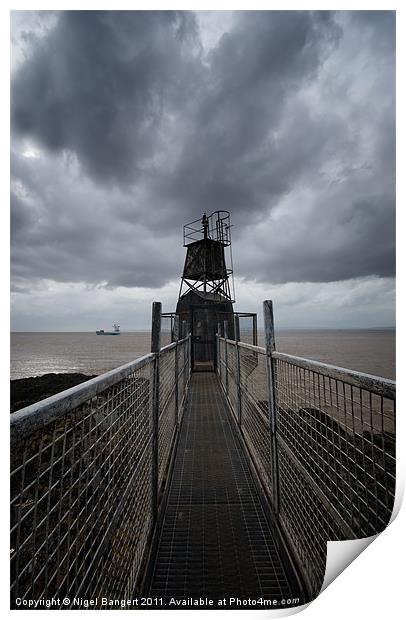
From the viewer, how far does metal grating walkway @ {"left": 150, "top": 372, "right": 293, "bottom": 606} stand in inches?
81.6

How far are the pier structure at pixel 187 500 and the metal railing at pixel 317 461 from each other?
1cm

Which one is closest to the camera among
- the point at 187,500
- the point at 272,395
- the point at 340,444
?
the point at 340,444

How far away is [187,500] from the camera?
3.18 meters

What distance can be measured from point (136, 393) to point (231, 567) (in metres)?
1.46

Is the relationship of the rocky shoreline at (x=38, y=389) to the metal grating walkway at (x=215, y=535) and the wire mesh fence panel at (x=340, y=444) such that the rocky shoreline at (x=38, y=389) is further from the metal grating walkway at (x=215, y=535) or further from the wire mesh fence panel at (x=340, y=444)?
the wire mesh fence panel at (x=340, y=444)

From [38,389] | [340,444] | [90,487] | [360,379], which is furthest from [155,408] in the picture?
[38,389]

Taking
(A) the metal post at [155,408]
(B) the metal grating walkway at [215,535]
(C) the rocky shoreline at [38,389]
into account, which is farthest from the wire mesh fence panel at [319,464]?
(C) the rocky shoreline at [38,389]

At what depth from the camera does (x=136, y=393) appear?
90.9 inches

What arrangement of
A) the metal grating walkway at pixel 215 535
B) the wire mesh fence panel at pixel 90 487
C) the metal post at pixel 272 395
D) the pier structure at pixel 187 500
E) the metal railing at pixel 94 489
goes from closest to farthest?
the metal railing at pixel 94 489
the wire mesh fence panel at pixel 90 487
the pier structure at pixel 187 500
the metal grating walkway at pixel 215 535
the metal post at pixel 272 395

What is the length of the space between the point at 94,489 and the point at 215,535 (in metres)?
1.70

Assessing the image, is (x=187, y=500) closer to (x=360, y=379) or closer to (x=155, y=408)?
(x=155, y=408)

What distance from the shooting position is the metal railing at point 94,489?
1.02m
